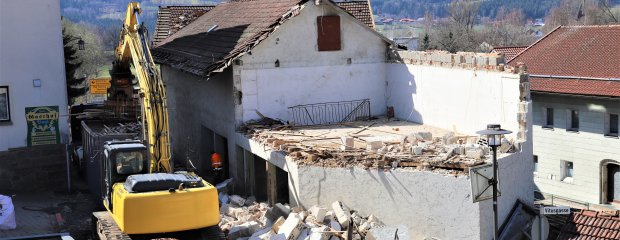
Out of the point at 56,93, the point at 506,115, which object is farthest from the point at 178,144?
the point at 506,115

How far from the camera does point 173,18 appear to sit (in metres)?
36.8

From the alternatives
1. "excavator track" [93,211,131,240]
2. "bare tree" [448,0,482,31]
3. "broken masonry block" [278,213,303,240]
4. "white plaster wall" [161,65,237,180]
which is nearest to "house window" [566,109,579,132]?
"white plaster wall" [161,65,237,180]

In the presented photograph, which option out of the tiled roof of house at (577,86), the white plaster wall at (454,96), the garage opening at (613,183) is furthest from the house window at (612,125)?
the white plaster wall at (454,96)

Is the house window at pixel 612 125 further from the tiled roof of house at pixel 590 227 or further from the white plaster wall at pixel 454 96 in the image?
the tiled roof of house at pixel 590 227

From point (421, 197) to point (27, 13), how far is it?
13.8m

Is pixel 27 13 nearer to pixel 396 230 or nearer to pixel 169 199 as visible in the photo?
pixel 169 199

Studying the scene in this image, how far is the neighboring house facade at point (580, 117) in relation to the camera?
3025 centimetres

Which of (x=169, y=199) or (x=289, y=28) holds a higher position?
(x=289, y=28)

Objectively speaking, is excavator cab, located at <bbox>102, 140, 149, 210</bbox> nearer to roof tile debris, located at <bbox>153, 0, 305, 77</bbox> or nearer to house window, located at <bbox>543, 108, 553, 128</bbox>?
roof tile debris, located at <bbox>153, 0, 305, 77</bbox>

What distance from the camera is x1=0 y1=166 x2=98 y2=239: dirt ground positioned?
21391mm

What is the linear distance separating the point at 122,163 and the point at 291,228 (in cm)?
403

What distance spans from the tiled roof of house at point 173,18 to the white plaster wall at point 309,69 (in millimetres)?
11523

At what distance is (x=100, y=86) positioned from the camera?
32250 mm

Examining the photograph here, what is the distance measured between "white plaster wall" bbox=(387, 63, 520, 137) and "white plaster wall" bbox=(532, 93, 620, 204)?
838 cm
